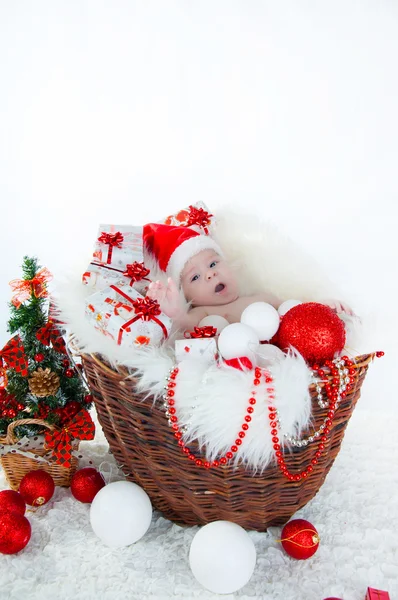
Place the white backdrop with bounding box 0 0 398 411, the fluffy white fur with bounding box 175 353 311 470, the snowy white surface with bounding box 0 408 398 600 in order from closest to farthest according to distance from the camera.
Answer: the fluffy white fur with bounding box 175 353 311 470
the snowy white surface with bounding box 0 408 398 600
the white backdrop with bounding box 0 0 398 411

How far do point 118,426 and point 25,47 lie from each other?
1660 mm

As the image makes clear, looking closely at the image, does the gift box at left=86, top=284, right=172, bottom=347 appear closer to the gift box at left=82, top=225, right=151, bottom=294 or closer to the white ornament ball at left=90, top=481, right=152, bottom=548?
the gift box at left=82, top=225, right=151, bottom=294

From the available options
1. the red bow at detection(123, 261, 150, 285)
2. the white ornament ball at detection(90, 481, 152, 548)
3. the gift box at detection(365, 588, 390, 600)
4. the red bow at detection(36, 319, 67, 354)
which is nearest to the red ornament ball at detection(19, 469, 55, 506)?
the white ornament ball at detection(90, 481, 152, 548)

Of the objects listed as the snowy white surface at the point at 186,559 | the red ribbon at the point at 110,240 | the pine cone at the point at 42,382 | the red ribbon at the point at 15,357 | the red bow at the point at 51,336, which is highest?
the red ribbon at the point at 110,240

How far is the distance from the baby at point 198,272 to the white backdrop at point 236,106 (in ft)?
1.68

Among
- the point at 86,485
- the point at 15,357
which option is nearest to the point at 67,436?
the point at 86,485

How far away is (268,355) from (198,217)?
0.65 m

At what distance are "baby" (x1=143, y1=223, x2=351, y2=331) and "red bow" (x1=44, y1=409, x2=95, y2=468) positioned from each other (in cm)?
43

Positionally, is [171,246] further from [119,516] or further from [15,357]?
[119,516]

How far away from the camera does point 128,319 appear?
152 centimetres

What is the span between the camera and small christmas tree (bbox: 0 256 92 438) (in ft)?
5.63

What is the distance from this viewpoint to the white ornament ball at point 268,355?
145 cm

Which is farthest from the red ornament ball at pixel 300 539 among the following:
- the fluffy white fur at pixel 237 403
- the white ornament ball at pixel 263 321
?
the white ornament ball at pixel 263 321

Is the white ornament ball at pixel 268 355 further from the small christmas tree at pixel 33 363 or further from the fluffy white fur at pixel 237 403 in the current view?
the small christmas tree at pixel 33 363
